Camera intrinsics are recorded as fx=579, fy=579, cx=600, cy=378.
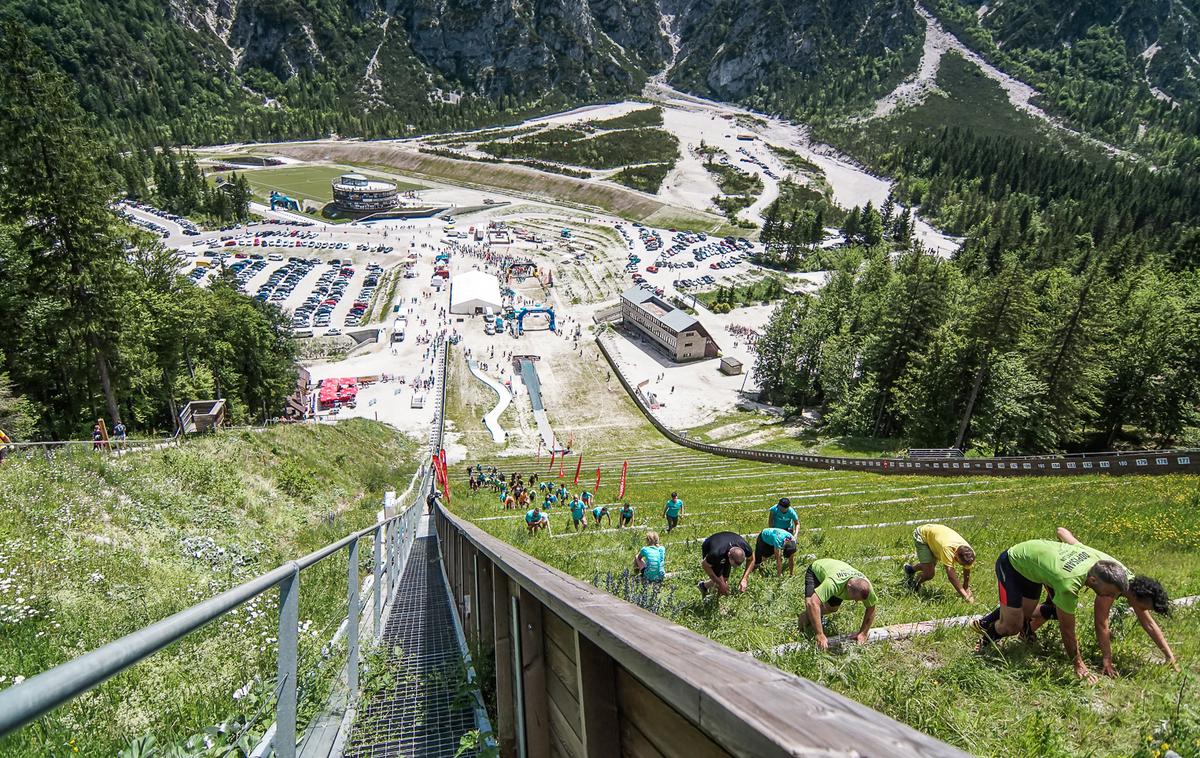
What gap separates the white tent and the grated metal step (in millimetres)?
67960

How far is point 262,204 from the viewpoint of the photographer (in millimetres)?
117000

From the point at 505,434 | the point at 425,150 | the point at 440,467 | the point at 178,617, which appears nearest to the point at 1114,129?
the point at 425,150

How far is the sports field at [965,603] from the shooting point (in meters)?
4.20

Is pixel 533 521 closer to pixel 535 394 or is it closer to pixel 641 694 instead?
pixel 641 694

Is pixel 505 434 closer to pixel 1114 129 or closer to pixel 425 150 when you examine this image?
pixel 425 150

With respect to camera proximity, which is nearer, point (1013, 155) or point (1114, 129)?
point (1013, 155)

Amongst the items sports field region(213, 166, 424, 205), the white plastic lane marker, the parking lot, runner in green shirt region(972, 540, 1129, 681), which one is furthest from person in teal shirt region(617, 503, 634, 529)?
sports field region(213, 166, 424, 205)

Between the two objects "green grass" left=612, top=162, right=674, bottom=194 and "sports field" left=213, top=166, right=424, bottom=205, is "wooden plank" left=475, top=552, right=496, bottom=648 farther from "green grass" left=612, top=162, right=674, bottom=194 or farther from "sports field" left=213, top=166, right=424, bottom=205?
"green grass" left=612, top=162, right=674, bottom=194

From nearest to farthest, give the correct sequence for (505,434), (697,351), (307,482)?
(307,482)
(505,434)
(697,351)

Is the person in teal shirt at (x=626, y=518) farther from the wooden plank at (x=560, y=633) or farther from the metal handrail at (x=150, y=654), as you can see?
the wooden plank at (x=560, y=633)

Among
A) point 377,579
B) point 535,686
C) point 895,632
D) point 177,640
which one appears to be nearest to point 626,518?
point 377,579

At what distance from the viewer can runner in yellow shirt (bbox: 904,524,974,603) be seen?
24.2 ft

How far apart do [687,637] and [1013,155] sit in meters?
179

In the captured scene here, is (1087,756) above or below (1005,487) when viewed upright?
above
